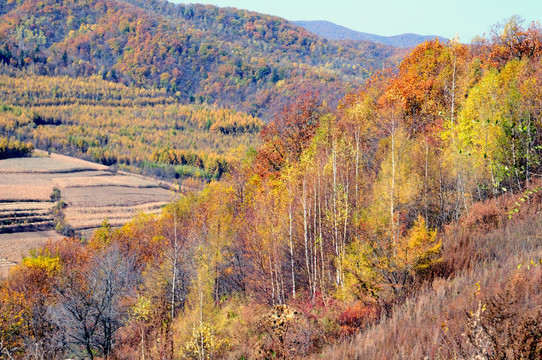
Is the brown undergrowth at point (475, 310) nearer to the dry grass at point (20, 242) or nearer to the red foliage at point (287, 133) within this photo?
the red foliage at point (287, 133)

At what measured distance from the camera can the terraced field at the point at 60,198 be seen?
77.8m

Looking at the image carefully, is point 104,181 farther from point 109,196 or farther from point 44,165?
point 44,165

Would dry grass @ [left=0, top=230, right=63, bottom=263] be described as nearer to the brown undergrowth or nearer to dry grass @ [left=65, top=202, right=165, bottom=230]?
dry grass @ [left=65, top=202, right=165, bottom=230]

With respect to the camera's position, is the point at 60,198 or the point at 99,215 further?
the point at 60,198

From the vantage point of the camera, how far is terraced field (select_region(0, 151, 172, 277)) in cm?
7775

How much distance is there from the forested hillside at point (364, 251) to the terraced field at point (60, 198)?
131 ft

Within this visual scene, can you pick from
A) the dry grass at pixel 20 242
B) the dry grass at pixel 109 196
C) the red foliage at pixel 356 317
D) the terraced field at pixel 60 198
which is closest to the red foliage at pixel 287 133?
the red foliage at pixel 356 317

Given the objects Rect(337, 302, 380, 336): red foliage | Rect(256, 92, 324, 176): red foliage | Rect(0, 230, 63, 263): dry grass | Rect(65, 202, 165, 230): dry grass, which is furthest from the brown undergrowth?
Rect(65, 202, 165, 230): dry grass

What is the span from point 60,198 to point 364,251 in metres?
98.4

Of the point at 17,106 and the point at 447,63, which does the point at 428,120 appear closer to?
the point at 447,63

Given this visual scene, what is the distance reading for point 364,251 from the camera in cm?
1232

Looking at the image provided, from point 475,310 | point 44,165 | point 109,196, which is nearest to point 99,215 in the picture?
point 109,196

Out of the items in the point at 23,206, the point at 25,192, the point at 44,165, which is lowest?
the point at 23,206

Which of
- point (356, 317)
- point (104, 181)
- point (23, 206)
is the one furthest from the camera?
point (104, 181)
